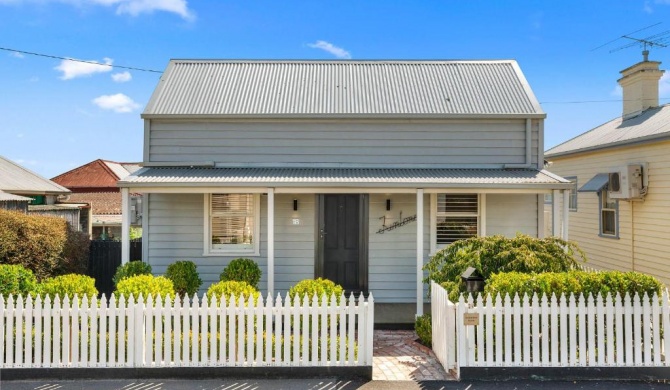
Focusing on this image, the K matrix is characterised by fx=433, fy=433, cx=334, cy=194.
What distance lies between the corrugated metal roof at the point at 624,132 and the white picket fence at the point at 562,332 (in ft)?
18.9

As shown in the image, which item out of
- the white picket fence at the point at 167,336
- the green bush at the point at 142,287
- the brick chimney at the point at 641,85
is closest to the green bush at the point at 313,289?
the white picket fence at the point at 167,336

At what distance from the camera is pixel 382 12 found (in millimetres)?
13789

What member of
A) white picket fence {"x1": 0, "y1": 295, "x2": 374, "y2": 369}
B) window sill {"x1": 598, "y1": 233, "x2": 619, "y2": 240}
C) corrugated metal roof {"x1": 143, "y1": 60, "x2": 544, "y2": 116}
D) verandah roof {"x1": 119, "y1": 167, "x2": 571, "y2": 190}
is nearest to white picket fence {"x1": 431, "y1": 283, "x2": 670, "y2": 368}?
white picket fence {"x1": 0, "y1": 295, "x2": 374, "y2": 369}

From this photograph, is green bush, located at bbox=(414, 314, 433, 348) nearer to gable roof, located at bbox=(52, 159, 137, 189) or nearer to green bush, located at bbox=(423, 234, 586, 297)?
green bush, located at bbox=(423, 234, 586, 297)

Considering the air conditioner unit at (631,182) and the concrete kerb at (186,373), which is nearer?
the concrete kerb at (186,373)

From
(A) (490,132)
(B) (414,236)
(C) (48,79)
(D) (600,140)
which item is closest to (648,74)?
(D) (600,140)

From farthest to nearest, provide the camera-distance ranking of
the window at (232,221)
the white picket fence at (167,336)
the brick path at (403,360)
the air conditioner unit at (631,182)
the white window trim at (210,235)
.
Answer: the air conditioner unit at (631,182) → the window at (232,221) → the white window trim at (210,235) → the brick path at (403,360) → the white picket fence at (167,336)

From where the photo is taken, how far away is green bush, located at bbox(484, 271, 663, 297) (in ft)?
17.9

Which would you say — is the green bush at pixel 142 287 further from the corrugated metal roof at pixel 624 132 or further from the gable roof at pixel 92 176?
Answer: the gable roof at pixel 92 176

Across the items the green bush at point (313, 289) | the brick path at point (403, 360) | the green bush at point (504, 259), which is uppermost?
the green bush at point (504, 259)

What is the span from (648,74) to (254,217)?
1190 centimetres

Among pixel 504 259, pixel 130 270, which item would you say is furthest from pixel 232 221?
pixel 504 259

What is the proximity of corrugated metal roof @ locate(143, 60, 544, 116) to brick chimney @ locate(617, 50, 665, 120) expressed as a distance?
173 inches

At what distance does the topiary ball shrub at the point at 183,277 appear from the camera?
7.89 metres
